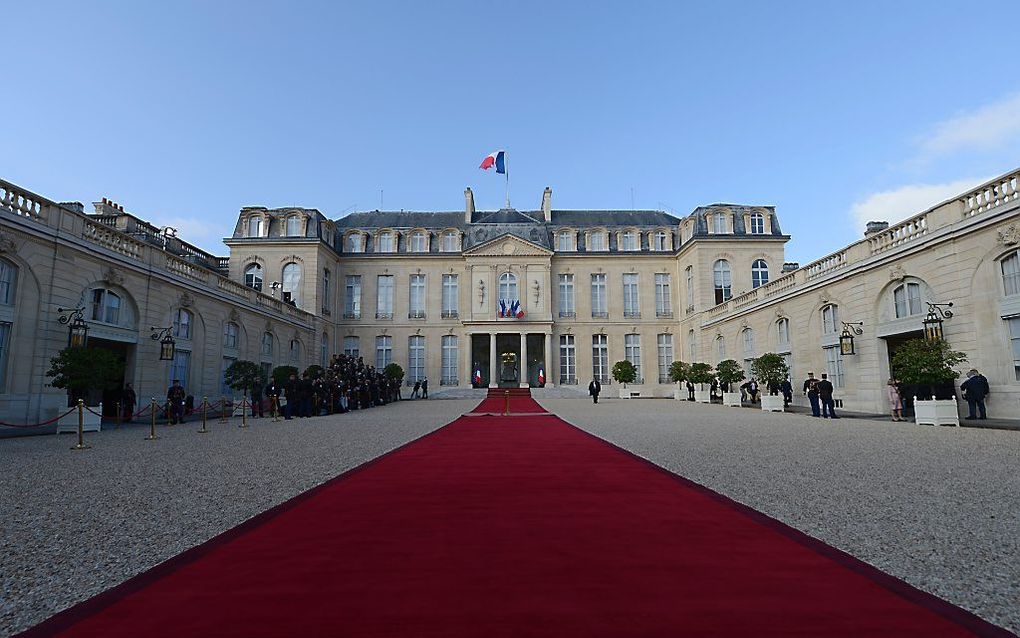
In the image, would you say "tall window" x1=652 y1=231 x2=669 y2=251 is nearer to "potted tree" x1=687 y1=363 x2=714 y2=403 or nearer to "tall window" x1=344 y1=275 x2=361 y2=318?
"potted tree" x1=687 y1=363 x2=714 y2=403

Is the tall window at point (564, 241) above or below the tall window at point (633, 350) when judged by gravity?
above

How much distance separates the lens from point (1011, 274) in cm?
1199

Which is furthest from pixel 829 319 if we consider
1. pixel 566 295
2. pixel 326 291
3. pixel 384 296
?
pixel 326 291

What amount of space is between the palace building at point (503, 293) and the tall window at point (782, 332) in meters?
0.08

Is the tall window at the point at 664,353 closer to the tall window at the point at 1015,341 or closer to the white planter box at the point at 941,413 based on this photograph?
the white planter box at the point at 941,413

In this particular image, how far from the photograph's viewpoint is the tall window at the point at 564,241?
37.6 metres

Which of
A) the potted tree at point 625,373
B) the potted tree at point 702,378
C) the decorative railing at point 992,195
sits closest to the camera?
the decorative railing at point 992,195

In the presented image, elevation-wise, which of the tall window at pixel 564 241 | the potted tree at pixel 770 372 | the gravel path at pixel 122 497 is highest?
the tall window at pixel 564 241

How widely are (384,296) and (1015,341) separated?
107ft

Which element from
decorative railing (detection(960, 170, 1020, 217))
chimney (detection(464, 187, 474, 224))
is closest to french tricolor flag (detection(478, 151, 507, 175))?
chimney (detection(464, 187, 474, 224))

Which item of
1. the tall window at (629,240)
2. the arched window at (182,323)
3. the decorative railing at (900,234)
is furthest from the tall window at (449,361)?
the decorative railing at (900,234)

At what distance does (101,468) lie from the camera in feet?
22.7

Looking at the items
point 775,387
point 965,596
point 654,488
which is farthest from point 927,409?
point 965,596

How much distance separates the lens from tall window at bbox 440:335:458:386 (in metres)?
36.5
